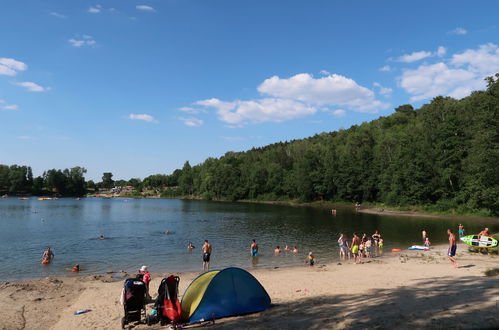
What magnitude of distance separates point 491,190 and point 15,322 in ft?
179

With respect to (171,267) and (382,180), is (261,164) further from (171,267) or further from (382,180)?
(171,267)

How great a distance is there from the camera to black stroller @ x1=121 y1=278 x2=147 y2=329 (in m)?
10.9

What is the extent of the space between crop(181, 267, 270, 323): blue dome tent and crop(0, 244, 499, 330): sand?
0.41 metres

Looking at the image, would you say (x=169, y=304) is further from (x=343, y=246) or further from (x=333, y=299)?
(x=343, y=246)

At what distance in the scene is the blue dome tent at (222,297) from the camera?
10.9 metres

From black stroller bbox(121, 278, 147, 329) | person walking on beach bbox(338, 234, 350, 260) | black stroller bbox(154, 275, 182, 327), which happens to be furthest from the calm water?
black stroller bbox(154, 275, 182, 327)

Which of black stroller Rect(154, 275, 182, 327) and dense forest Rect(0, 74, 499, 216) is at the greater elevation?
dense forest Rect(0, 74, 499, 216)

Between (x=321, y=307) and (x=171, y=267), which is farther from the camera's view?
(x=171, y=267)

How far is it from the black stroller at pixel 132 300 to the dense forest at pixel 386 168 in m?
45.7

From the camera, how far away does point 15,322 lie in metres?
12.6

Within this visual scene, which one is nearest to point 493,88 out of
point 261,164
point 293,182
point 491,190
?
point 491,190

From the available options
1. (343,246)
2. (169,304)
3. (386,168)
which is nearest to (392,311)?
(169,304)

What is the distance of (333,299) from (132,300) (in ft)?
24.2

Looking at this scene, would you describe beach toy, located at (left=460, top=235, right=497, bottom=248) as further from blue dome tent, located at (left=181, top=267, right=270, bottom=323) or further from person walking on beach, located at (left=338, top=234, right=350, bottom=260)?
blue dome tent, located at (left=181, top=267, right=270, bottom=323)
